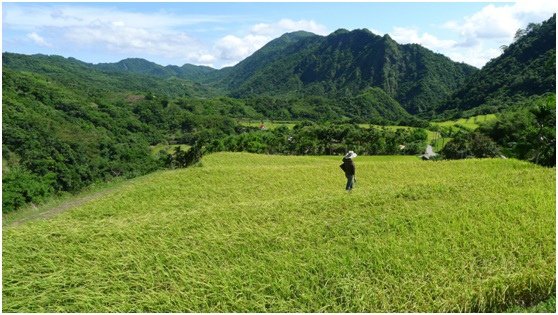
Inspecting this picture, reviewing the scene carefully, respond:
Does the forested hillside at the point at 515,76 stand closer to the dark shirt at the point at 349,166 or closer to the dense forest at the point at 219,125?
the dense forest at the point at 219,125

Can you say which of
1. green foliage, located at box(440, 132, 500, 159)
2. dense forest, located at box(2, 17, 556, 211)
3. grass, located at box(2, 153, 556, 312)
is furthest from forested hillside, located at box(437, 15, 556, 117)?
grass, located at box(2, 153, 556, 312)

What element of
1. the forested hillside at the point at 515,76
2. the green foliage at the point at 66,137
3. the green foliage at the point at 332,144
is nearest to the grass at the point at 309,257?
the green foliage at the point at 66,137

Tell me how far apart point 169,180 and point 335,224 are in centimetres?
873

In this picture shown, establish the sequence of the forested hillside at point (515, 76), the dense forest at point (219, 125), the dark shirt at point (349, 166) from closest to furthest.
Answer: the dark shirt at point (349, 166), the dense forest at point (219, 125), the forested hillside at point (515, 76)

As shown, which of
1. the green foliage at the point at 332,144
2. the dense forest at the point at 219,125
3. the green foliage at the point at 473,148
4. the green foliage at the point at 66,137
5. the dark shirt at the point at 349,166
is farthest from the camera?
the green foliage at the point at 66,137

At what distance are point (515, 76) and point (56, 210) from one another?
106m

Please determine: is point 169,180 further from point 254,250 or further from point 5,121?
point 5,121

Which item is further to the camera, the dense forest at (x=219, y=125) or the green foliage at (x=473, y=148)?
the dense forest at (x=219, y=125)

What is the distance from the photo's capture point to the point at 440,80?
182625mm

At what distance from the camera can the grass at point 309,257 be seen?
5195mm

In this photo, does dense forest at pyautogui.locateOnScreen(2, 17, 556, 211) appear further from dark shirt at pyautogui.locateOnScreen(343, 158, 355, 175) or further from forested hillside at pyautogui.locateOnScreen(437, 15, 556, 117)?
dark shirt at pyautogui.locateOnScreen(343, 158, 355, 175)

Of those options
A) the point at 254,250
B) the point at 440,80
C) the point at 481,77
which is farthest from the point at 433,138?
the point at 440,80

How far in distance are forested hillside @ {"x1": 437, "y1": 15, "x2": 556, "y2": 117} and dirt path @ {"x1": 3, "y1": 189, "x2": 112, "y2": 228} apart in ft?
284

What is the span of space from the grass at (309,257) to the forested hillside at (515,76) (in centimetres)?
8682
